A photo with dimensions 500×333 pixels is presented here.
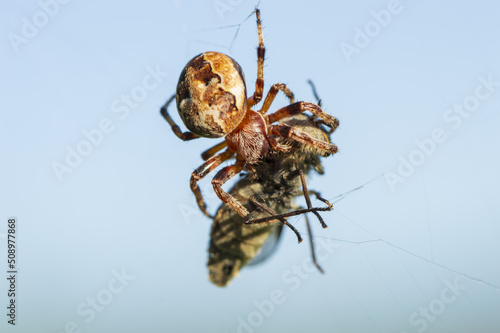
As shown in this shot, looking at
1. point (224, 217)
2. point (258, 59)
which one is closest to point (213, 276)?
point (224, 217)

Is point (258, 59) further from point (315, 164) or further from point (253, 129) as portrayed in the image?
point (315, 164)

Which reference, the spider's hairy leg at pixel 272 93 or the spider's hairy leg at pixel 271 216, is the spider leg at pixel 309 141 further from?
the spider's hairy leg at pixel 271 216

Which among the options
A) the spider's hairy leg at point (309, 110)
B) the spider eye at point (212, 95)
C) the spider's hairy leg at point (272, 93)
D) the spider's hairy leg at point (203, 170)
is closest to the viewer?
the spider eye at point (212, 95)

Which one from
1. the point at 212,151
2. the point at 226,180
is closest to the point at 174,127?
the point at 212,151

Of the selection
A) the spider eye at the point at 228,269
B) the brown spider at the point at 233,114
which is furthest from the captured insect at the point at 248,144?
the spider eye at the point at 228,269

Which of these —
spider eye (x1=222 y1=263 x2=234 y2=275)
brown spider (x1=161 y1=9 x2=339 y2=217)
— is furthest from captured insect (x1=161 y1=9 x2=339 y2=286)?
spider eye (x1=222 y1=263 x2=234 y2=275)

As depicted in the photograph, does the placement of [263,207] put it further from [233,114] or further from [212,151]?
[212,151]
